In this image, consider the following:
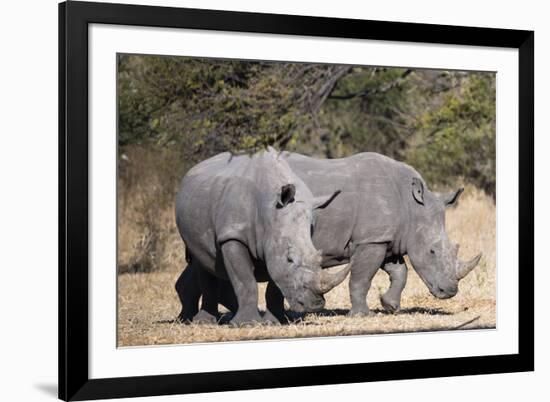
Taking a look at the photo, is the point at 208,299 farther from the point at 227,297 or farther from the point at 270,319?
the point at 270,319

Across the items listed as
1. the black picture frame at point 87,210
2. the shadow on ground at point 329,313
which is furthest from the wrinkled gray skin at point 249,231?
the black picture frame at point 87,210

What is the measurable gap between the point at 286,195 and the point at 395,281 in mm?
2068

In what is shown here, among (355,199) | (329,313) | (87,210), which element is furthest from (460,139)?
(87,210)

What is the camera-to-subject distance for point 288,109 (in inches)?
522

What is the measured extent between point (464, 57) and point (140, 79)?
3.00 m

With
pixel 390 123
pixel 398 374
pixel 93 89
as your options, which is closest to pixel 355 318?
pixel 398 374

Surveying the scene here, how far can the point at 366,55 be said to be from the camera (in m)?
11.6

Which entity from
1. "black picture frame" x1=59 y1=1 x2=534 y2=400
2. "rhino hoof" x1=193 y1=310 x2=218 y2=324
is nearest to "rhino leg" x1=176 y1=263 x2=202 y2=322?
"rhino hoof" x1=193 y1=310 x2=218 y2=324

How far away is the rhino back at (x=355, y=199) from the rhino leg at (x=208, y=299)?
1131 millimetres

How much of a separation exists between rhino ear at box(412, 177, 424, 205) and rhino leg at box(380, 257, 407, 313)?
0.64 metres

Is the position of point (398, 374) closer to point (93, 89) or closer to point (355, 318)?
point (355, 318)

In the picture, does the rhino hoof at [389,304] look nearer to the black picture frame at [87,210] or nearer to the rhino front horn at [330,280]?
the black picture frame at [87,210]

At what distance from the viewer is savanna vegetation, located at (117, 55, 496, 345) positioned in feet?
39.7

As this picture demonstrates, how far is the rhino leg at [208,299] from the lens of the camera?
12344 millimetres
